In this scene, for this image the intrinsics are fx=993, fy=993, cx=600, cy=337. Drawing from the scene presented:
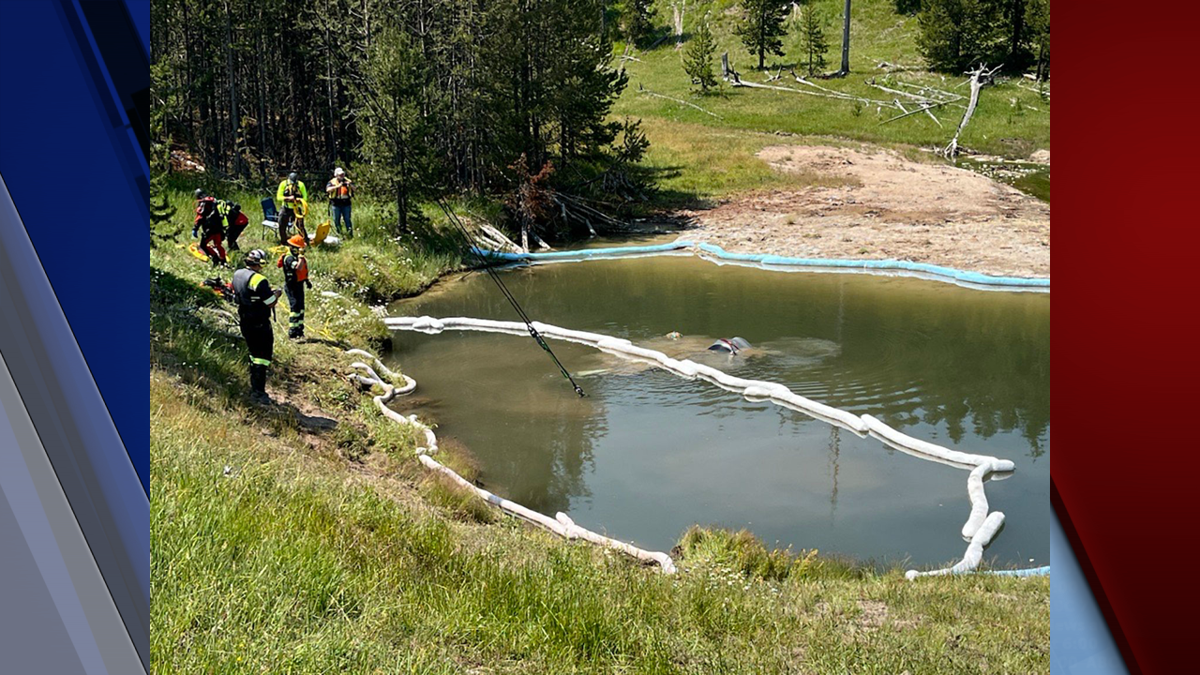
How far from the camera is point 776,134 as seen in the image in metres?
33.9

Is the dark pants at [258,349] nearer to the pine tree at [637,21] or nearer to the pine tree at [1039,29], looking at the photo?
the pine tree at [1039,29]

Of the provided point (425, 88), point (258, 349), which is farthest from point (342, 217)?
point (258, 349)

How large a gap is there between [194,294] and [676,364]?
6086mm

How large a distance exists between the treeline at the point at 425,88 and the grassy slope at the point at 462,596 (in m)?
13.6

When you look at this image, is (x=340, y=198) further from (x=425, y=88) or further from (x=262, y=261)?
(x=425, y=88)

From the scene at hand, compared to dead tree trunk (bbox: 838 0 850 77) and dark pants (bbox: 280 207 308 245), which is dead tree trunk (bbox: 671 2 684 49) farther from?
dark pants (bbox: 280 207 308 245)

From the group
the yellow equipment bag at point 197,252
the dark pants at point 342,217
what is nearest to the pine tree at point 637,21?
the dark pants at point 342,217

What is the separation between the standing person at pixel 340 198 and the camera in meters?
17.4

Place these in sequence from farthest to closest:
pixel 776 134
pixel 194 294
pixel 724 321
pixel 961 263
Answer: pixel 776 134 → pixel 961 263 → pixel 724 321 → pixel 194 294

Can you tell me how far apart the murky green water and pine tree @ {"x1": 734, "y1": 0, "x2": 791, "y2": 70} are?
1103 inches

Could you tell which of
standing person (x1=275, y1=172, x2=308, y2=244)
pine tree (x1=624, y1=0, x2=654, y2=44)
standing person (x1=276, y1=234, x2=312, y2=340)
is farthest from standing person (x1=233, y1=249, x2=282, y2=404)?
pine tree (x1=624, y1=0, x2=654, y2=44)

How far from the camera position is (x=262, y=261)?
14.1 meters
